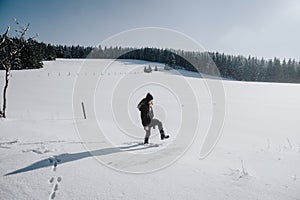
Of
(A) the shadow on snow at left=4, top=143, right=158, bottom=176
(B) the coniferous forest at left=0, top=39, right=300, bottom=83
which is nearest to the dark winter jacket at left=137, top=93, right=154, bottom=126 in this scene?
(A) the shadow on snow at left=4, top=143, right=158, bottom=176

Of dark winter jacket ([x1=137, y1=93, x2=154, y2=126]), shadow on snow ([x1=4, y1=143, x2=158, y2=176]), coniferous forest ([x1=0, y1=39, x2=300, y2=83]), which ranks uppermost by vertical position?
coniferous forest ([x1=0, y1=39, x2=300, y2=83])

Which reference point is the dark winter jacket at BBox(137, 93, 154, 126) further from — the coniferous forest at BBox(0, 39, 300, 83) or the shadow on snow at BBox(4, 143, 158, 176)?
the coniferous forest at BBox(0, 39, 300, 83)

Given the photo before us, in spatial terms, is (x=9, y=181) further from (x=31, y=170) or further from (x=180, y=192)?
(x=180, y=192)

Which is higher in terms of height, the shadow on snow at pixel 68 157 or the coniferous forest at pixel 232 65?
the coniferous forest at pixel 232 65

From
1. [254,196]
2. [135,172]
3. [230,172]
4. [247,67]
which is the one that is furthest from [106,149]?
[247,67]

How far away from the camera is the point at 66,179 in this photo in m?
3.84

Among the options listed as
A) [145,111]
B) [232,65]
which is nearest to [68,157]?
[145,111]

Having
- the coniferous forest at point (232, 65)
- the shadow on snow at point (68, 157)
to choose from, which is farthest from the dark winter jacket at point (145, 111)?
the coniferous forest at point (232, 65)

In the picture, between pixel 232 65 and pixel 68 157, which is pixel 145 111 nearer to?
pixel 68 157

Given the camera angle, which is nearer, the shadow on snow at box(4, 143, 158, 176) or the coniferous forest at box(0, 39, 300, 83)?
the shadow on snow at box(4, 143, 158, 176)

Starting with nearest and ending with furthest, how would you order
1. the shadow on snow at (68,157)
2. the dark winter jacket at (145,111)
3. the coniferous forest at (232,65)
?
1. the shadow on snow at (68,157)
2. the dark winter jacket at (145,111)
3. the coniferous forest at (232,65)

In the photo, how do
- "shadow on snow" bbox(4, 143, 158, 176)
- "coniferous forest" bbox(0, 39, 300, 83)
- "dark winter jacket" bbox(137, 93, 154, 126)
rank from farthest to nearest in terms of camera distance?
1. "coniferous forest" bbox(0, 39, 300, 83)
2. "dark winter jacket" bbox(137, 93, 154, 126)
3. "shadow on snow" bbox(4, 143, 158, 176)

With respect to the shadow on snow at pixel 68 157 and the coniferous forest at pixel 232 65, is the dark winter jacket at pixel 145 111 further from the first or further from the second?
the coniferous forest at pixel 232 65

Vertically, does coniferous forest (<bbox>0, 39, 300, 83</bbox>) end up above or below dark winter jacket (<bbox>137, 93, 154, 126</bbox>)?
above
